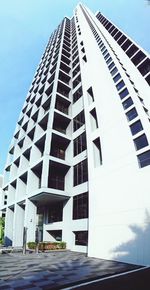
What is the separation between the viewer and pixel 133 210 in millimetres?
16422

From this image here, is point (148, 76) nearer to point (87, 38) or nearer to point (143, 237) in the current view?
point (87, 38)

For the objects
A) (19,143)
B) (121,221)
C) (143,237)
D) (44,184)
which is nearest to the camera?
(143,237)

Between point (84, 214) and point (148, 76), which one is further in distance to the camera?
point (148, 76)

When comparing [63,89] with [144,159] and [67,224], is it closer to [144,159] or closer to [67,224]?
[67,224]

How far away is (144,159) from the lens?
1734cm

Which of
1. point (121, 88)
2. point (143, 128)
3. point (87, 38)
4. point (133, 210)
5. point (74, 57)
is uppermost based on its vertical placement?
point (87, 38)

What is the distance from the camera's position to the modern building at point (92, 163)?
17.1 m

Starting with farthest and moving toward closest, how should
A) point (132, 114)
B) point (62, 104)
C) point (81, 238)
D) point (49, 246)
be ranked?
point (62, 104)
point (49, 246)
point (81, 238)
point (132, 114)

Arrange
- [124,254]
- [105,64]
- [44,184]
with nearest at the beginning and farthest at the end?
[124,254] < [44,184] < [105,64]

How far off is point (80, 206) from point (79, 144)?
8.19 metres

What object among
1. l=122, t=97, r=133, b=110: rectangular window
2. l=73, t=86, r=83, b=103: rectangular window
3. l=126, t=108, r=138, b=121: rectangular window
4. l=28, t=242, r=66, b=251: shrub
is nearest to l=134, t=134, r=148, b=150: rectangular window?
l=126, t=108, r=138, b=121: rectangular window

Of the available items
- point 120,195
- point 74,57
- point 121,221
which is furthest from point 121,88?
point 74,57

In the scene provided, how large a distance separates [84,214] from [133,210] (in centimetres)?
843

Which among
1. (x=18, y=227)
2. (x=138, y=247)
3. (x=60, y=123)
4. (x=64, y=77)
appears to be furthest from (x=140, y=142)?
(x=64, y=77)
